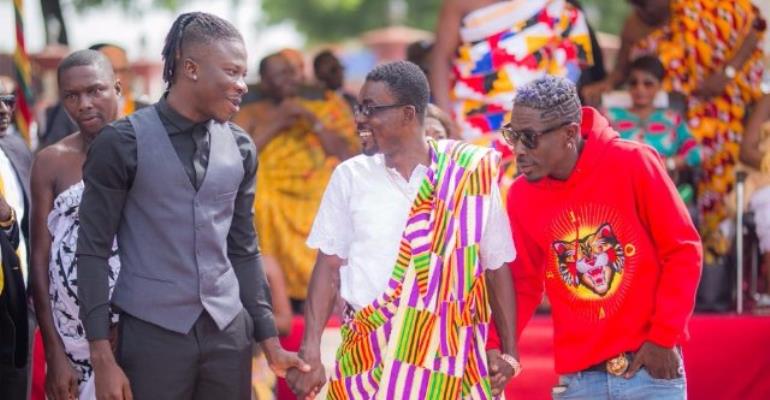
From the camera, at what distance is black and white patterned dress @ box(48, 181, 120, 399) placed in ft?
15.3

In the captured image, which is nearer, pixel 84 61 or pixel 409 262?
pixel 409 262

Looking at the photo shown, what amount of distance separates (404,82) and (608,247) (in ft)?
2.96

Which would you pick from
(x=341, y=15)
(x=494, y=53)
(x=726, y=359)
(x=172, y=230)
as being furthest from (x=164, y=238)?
(x=341, y=15)

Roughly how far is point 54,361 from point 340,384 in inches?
41.5

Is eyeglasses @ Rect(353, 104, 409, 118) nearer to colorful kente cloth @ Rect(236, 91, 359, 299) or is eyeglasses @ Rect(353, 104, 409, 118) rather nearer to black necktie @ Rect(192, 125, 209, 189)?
black necktie @ Rect(192, 125, 209, 189)

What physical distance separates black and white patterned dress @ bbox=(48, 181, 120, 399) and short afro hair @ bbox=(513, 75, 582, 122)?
1.54 metres

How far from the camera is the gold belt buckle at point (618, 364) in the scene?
443cm

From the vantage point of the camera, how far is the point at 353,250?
4.40 meters

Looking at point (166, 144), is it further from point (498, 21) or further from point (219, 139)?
point (498, 21)

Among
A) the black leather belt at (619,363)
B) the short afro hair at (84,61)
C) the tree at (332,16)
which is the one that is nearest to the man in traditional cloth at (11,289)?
the short afro hair at (84,61)

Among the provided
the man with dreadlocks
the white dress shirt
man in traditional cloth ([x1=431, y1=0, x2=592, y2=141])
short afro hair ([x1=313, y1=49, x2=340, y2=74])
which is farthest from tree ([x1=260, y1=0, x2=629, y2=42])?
the man with dreadlocks

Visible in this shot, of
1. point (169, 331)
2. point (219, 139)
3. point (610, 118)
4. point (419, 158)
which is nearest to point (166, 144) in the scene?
point (219, 139)

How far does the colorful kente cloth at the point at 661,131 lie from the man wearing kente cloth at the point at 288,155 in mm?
1802

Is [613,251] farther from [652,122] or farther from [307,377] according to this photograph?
[652,122]
